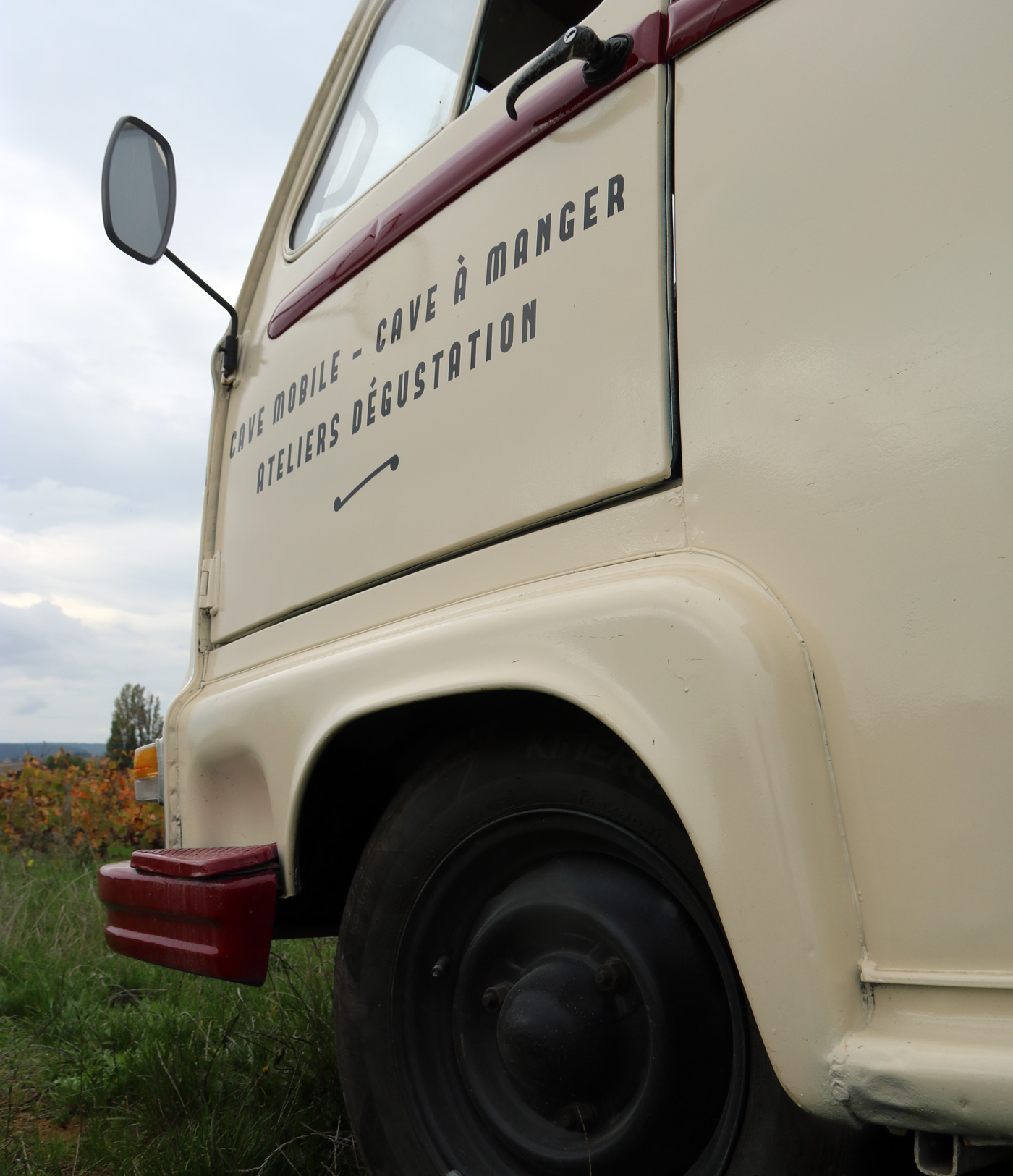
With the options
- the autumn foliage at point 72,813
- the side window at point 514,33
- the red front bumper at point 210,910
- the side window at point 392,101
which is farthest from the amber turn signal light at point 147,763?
the autumn foliage at point 72,813

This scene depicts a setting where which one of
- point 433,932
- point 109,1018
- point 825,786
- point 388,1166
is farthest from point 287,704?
point 109,1018

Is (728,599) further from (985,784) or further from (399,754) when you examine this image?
(399,754)

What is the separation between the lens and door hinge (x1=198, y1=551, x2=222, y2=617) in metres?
2.25

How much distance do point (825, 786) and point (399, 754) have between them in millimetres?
893

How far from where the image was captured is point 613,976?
123cm

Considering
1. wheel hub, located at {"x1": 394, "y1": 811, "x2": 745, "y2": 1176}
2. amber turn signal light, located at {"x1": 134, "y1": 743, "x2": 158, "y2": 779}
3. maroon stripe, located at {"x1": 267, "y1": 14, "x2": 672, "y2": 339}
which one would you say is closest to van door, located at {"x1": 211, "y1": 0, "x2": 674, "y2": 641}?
maroon stripe, located at {"x1": 267, "y1": 14, "x2": 672, "y2": 339}

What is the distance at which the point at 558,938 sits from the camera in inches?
51.9

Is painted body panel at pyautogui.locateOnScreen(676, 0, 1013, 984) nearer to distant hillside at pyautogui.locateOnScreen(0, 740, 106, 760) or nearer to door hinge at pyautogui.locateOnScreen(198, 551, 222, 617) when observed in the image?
door hinge at pyautogui.locateOnScreen(198, 551, 222, 617)

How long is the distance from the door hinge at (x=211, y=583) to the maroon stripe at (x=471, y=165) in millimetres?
606

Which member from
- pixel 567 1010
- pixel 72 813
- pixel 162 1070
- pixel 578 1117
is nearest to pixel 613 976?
pixel 567 1010

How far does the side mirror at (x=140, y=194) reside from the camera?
2.22 metres

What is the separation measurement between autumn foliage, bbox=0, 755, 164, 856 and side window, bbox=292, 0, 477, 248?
527cm

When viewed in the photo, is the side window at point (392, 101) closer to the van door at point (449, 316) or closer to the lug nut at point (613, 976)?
the van door at point (449, 316)

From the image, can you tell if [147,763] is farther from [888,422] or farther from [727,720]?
[888,422]
